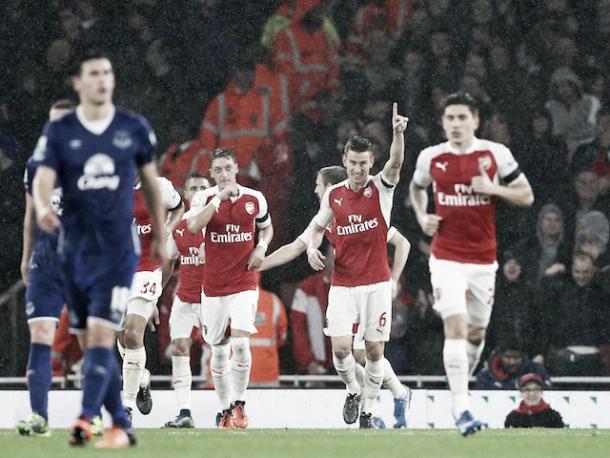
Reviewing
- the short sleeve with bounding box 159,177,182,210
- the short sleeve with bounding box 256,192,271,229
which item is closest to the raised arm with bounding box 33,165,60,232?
the short sleeve with bounding box 159,177,182,210

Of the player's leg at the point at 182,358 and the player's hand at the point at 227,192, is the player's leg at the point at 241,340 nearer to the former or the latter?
the player's leg at the point at 182,358

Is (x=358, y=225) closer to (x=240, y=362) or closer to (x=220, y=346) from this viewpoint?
(x=240, y=362)

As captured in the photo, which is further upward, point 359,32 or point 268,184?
point 359,32

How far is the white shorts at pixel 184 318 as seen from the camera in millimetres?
13966

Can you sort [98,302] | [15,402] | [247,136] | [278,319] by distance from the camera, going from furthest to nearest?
[247,136] < [278,319] < [15,402] < [98,302]

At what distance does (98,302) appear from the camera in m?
8.39

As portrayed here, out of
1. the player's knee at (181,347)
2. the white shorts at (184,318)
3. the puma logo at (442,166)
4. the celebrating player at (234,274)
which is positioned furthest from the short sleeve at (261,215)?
the puma logo at (442,166)

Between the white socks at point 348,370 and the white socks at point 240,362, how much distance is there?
2.51 feet

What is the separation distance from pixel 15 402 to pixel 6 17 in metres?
5.02

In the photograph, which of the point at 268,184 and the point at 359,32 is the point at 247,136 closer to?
the point at 268,184

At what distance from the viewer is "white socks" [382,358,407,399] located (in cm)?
1356

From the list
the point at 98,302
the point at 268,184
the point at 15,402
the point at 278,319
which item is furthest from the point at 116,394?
the point at 268,184

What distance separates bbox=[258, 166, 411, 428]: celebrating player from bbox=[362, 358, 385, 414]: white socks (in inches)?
9.2

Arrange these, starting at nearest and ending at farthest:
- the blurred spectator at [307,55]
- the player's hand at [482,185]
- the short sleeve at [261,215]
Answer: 1. the player's hand at [482,185]
2. the short sleeve at [261,215]
3. the blurred spectator at [307,55]
